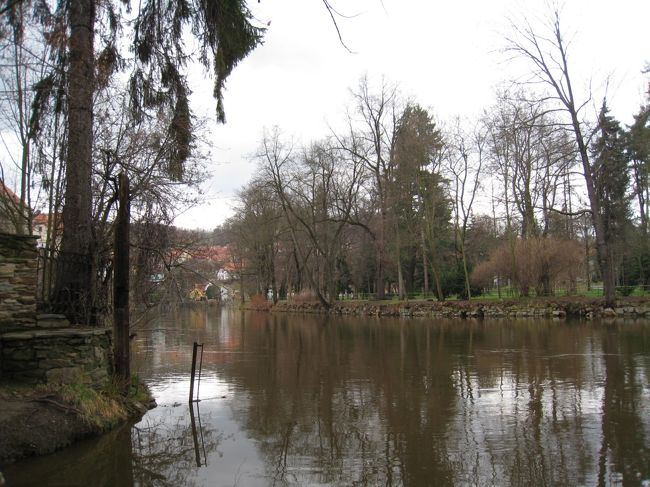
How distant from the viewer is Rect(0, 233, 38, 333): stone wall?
26.3 feet

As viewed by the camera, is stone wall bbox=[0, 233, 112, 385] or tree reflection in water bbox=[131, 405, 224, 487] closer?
tree reflection in water bbox=[131, 405, 224, 487]

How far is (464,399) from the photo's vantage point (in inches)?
384

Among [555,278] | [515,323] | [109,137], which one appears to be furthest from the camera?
[555,278]

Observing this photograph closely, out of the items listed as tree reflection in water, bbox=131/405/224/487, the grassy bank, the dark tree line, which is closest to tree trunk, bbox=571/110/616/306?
the dark tree line

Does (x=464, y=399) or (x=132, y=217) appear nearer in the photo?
(x=464, y=399)

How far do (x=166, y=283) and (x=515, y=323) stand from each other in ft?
68.7

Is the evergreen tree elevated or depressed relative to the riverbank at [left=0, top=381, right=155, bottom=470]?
elevated

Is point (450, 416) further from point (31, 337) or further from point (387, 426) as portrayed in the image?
point (31, 337)

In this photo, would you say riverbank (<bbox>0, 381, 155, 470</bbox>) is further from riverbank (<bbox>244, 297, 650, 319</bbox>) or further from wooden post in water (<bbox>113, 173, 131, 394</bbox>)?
riverbank (<bbox>244, 297, 650, 319</bbox>)

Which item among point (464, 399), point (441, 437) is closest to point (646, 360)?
point (464, 399)

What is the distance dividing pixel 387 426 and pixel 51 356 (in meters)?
5.03

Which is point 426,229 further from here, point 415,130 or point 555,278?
point 555,278

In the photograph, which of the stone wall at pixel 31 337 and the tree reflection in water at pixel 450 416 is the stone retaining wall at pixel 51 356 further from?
the tree reflection in water at pixel 450 416

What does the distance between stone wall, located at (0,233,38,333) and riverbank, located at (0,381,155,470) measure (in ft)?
3.44
